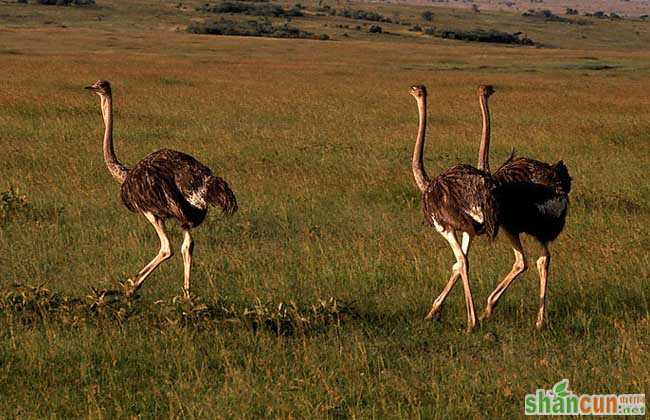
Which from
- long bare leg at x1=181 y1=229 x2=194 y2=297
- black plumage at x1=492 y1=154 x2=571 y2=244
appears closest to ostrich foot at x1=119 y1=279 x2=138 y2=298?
long bare leg at x1=181 y1=229 x2=194 y2=297

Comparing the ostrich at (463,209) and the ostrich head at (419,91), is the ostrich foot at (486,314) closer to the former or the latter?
the ostrich at (463,209)

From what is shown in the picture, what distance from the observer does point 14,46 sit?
4841 cm

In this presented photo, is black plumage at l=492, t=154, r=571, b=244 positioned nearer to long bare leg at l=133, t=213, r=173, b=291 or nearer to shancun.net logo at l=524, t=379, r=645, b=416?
shancun.net logo at l=524, t=379, r=645, b=416

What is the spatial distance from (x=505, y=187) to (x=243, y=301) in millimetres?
2456

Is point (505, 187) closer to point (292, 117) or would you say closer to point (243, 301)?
point (243, 301)

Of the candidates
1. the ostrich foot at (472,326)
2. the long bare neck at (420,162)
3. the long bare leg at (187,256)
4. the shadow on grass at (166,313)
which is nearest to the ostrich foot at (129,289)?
the shadow on grass at (166,313)

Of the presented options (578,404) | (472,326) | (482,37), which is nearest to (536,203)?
(472,326)

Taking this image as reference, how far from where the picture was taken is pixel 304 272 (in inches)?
343

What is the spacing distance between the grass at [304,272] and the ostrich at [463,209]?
440 millimetres

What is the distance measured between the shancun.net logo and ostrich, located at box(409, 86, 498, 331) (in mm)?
1416

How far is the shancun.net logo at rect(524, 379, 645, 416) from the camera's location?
17.6ft

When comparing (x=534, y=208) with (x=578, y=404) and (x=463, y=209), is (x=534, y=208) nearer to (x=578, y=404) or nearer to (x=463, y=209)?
(x=463, y=209)

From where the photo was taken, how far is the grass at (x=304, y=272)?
5832mm

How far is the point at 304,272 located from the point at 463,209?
2257 mm
